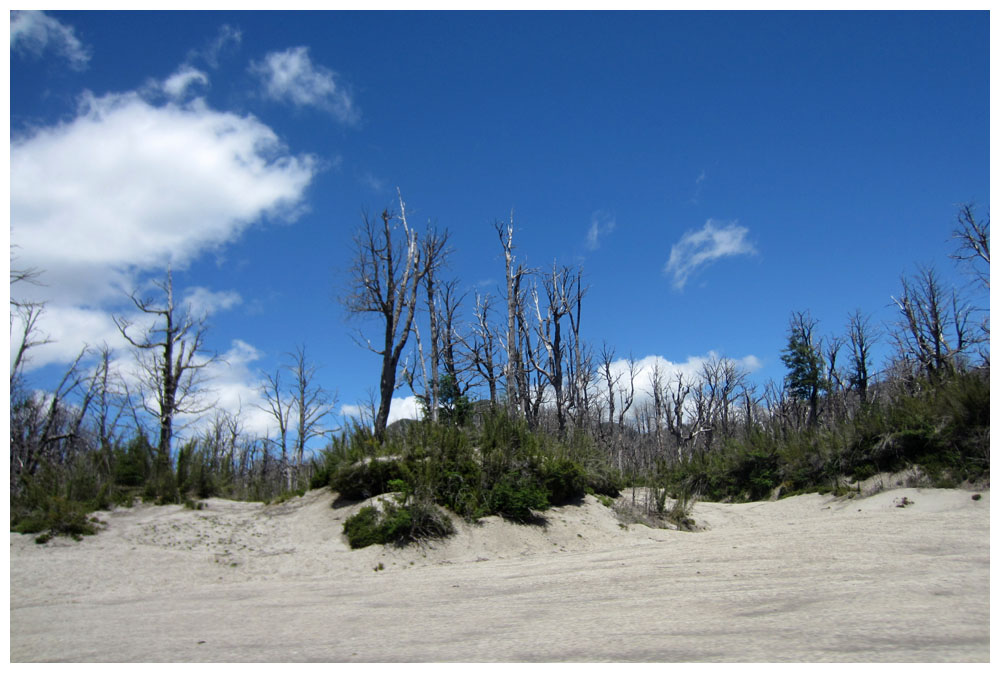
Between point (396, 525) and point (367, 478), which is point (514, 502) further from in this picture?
point (367, 478)

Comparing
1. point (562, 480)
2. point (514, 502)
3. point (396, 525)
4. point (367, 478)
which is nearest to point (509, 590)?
point (396, 525)

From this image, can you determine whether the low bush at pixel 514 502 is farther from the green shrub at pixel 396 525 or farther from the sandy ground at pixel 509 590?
the green shrub at pixel 396 525

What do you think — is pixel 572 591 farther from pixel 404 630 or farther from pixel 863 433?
pixel 863 433

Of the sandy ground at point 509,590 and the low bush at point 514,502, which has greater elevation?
the low bush at point 514,502

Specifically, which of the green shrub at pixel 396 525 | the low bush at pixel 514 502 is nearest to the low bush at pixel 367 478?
the green shrub at pixel 396 525

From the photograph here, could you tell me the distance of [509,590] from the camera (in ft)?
19.6

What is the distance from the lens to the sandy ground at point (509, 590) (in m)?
3.72

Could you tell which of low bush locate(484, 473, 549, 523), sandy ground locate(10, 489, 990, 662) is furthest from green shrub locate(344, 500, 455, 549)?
low bush locate(484, 473, 549, 523)

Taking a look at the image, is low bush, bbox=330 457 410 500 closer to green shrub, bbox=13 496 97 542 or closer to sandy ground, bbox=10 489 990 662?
sandy ground, bbox=10 489 990 662

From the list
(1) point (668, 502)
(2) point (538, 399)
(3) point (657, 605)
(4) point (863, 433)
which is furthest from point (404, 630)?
(2) point (538, 399)

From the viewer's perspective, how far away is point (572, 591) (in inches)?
224

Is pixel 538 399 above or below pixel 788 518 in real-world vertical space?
above

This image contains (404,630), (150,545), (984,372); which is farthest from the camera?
(984,372)

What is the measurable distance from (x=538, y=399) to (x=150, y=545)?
73.2ft
